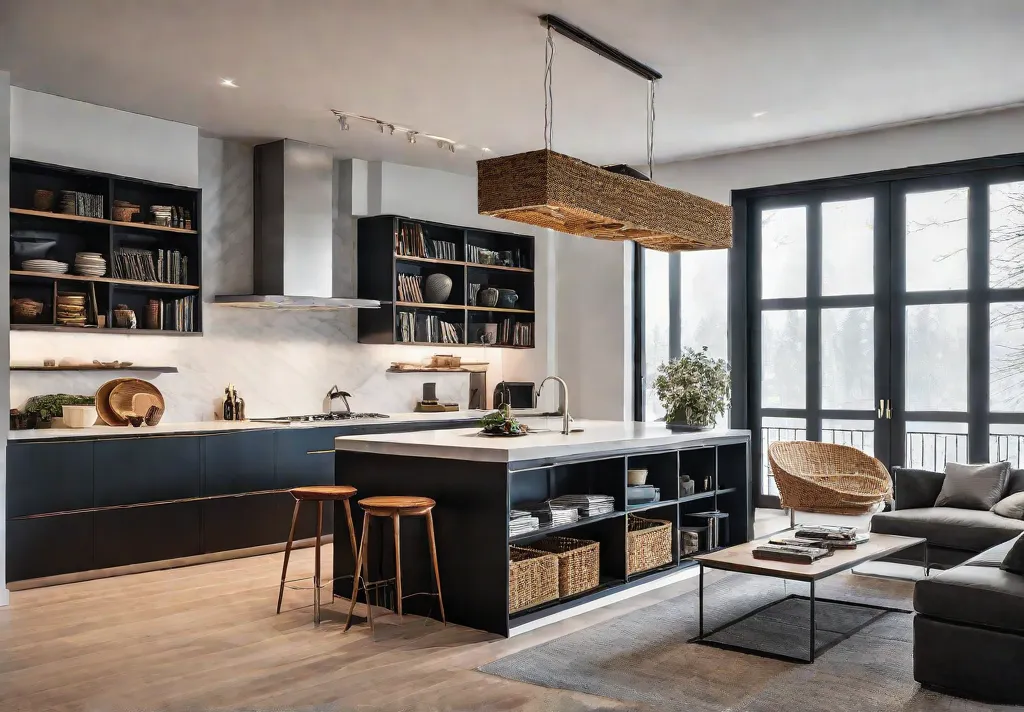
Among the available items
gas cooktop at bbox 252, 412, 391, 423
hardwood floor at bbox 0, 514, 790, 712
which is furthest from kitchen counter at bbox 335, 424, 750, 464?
gas cooktop at bbox 252, 412, 391, 423

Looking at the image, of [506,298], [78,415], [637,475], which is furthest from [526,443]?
[506,298]

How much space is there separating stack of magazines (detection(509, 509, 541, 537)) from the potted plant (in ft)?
6.79

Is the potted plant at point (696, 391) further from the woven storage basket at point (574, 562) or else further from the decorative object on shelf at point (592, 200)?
the woven storage basket at point (574, 562)

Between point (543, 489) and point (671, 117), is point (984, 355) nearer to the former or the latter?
point (671, 117)

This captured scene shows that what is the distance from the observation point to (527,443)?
460 centimetres

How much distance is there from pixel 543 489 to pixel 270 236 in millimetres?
3354

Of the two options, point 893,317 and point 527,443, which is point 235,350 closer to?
point 527,443

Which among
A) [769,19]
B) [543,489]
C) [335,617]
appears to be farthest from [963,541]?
[335,617]

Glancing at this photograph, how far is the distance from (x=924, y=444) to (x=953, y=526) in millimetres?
1983

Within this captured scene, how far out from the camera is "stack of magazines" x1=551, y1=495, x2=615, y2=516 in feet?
16.3

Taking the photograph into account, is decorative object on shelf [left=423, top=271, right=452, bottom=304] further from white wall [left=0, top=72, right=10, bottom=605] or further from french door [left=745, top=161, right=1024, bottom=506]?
white wall [left=0, top=72, right=10, bottom=605]

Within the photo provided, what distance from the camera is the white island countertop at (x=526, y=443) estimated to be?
443cm

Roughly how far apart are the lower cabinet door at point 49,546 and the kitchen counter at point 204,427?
0.49 meters

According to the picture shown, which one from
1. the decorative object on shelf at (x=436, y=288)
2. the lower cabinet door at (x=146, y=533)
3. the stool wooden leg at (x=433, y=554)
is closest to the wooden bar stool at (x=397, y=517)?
the stool wooden leg at (x=433, y=554)
